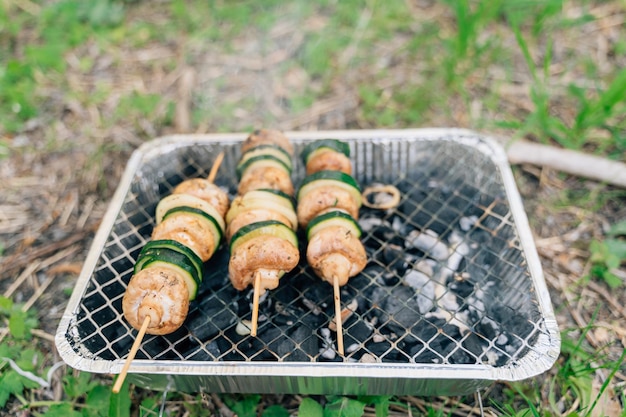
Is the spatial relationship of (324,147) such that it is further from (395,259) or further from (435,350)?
(435,350)

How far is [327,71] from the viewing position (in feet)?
19.3

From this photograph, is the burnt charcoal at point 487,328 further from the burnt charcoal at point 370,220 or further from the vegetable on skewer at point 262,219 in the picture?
the vegetable on skewer at point 262,219

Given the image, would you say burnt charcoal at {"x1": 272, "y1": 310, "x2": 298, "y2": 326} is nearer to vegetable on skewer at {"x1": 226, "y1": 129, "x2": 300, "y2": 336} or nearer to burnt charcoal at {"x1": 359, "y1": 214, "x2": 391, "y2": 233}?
vegetable on skewer at {"x1": 226, "y1": 129, "x2": 300, "y2": 336}

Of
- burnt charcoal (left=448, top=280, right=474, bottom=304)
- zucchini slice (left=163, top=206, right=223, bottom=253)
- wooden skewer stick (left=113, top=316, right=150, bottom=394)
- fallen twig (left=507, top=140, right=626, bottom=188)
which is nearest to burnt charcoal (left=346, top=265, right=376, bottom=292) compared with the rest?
burnt charcoal (left=448, top=280, right=474, bottom=304)

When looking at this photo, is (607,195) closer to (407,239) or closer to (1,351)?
(407,239)

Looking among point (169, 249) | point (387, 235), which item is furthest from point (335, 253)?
point (169, 249)

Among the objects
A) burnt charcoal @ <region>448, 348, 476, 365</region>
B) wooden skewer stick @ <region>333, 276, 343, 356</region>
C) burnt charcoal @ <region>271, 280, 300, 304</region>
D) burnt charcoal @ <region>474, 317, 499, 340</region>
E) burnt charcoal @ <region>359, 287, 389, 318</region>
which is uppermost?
wooden skewer stick @ <region>333, 276, 343, 356</region>

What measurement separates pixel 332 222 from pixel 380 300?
2.04 feet

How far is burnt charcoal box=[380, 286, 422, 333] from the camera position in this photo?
321 centimetres

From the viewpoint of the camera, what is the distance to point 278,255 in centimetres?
299

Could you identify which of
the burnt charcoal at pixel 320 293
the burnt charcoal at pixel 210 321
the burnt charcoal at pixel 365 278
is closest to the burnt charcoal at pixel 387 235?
the burnt charcoal at pixel 365 278

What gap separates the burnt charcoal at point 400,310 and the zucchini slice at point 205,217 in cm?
119

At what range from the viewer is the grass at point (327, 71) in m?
4.83

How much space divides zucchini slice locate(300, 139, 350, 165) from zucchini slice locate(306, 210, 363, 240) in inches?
25.7
